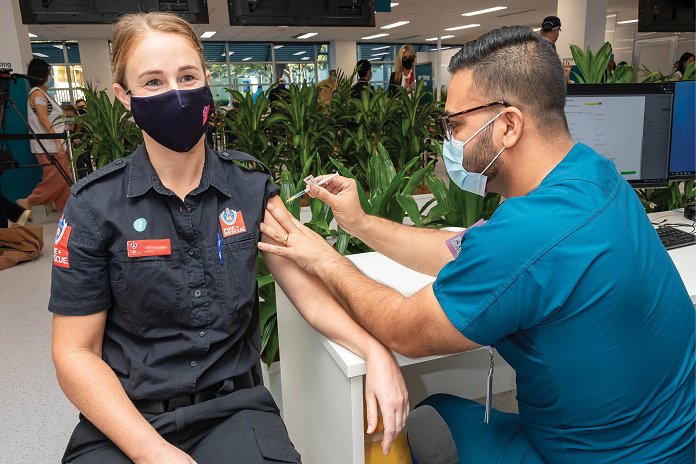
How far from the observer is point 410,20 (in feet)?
43.8

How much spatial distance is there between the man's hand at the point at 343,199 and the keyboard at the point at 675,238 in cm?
95

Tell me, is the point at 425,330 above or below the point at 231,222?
below

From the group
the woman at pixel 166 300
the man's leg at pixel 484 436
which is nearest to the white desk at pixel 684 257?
the man's leg at pixel 484 436

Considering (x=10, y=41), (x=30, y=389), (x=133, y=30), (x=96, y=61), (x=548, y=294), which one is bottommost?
(x=30, y=389)

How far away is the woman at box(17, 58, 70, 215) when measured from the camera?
5.08m

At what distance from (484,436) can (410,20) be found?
13577 mm

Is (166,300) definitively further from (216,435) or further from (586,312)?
(586,312)

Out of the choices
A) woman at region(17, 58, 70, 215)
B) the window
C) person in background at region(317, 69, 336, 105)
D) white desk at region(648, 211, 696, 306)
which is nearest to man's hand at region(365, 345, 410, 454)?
white desk at region(648, 211, 696, 306)

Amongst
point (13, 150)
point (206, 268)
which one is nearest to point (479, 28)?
point (13, 150)

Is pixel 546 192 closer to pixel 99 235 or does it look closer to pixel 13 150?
pixel 99 235

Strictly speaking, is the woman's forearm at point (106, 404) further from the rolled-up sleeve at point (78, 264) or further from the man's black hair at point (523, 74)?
the man's black hair at point (523, 74)

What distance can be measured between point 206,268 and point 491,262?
2.02 feet

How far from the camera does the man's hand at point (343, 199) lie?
4.89 ft

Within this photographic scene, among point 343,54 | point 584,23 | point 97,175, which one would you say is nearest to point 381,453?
point 97,175
